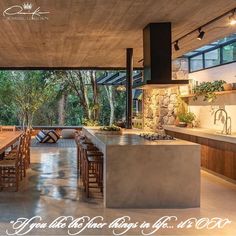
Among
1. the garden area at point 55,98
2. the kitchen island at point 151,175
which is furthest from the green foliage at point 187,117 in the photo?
the garden area at point 55,98

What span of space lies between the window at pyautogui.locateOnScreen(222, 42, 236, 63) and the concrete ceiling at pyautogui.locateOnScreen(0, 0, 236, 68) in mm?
571

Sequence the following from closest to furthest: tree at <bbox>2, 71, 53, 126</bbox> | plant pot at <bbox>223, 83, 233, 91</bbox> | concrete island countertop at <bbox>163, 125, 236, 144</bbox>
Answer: concrete island countertop at <bbox>163, 125, 236, 144</bbox> → plant pot at <bbox>223, 83, 233, 91</bbox> → tree at <bbox>2, 71, 53, 126</bbox>

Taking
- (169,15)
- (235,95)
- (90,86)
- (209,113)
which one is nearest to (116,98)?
(90,86)

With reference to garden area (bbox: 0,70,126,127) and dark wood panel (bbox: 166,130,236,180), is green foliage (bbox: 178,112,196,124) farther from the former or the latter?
garden area (bbox: 0,70,126,127)

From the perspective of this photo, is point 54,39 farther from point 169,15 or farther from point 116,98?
point 116,98

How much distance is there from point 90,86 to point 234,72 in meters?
10.7

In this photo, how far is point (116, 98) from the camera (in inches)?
718

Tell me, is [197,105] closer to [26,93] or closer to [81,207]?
[81,207]

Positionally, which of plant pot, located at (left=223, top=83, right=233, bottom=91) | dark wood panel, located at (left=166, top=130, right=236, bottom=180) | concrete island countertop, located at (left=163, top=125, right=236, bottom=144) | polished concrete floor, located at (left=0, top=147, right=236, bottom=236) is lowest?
polished concrete floor, located at (left=0, top=147, right=236, bottom=236)

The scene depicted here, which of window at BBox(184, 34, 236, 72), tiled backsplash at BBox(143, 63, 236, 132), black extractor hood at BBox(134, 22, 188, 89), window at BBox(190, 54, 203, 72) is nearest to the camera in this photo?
black extractor hood at BBox(134, 22, 188, 89)

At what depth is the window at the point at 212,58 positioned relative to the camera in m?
8.12

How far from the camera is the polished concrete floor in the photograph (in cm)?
388

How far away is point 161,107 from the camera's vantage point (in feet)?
32.2

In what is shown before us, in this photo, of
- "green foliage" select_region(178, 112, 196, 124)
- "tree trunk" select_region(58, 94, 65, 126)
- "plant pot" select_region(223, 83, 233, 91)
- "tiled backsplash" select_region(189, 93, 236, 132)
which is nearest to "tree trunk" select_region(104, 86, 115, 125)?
"tree trunk" select_region(58, 94, 65, 126)
